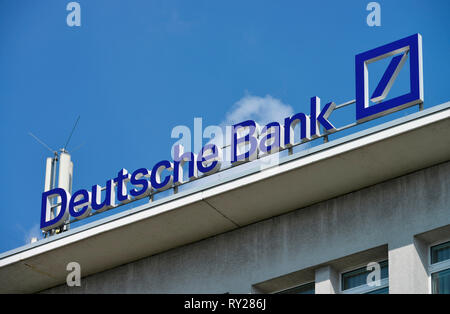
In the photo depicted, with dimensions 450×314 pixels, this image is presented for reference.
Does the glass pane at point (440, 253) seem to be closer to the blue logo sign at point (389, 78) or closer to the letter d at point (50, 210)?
the blue logo sign at point (389, 78)

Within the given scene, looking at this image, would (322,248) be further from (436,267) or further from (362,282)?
(436,267)

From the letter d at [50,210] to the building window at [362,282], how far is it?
23.5 feet

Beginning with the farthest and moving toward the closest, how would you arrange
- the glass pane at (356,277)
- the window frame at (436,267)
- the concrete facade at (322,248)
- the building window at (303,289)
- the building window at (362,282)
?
the building window at (303,289), the glass pane at (356,277), the building window at (362,282), the concrete facade at (322,248), the window frame at (436,267)

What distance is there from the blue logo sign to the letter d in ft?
24.6

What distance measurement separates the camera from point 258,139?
27609 mm

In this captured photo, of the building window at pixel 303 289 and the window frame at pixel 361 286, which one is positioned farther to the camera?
the building window at pixel 303 289

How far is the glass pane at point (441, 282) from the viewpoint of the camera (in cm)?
2450

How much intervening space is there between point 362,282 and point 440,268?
5.73ft

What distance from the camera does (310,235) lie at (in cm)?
2639

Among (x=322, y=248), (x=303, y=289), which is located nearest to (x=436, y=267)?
(x=322, y=248)

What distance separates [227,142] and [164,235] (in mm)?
2453

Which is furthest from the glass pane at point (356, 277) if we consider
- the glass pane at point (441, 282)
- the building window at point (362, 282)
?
the glass pane at point (441, 282)

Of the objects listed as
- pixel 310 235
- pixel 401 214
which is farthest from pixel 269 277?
pixel 401 214
